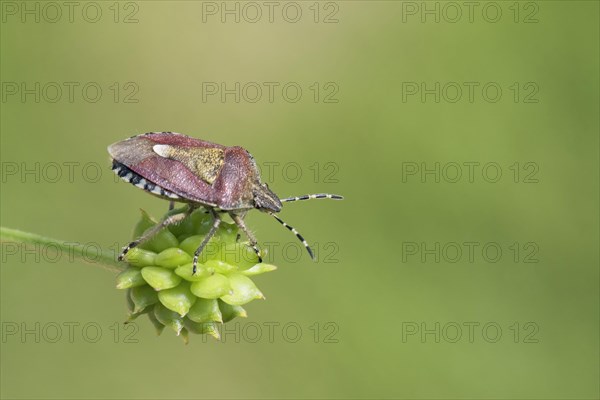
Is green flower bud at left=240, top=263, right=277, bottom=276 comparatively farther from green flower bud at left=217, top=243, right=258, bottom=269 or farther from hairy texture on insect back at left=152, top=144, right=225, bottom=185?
hairy texture on insect back at left=152, top=144, right=225, bottom=185

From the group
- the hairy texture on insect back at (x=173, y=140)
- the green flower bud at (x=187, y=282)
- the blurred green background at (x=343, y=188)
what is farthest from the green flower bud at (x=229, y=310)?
the blurred green background at (x=343, y=188)

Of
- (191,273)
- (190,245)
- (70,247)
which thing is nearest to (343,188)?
(190,245)

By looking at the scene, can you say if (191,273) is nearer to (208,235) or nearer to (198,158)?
(208,235)

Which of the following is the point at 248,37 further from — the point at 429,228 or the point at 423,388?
the point at 423,388

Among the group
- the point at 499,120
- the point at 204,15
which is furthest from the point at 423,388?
the point at 204,15

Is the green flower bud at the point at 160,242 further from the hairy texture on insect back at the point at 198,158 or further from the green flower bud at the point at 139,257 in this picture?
the hairy texture on insect back at the point at 198,158
